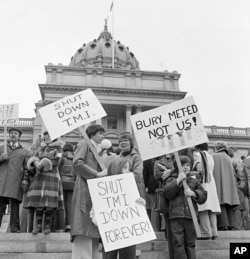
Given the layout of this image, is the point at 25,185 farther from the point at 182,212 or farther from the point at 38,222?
the point at 182,212

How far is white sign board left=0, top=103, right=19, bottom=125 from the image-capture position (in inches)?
261

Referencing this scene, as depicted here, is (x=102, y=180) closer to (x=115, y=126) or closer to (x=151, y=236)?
(x=151, y=236)

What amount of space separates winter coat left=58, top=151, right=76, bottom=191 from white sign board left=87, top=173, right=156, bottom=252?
2423 millimetres

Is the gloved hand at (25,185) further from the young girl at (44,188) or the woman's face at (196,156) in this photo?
the woman's face at (196,156)

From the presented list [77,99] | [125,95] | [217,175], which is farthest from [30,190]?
[125,95]

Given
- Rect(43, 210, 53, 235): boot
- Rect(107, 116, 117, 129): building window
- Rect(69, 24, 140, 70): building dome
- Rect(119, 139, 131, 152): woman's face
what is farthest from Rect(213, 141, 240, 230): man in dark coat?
Rect(69, 24, 140, 70): building dome

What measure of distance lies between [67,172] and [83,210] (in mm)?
2593

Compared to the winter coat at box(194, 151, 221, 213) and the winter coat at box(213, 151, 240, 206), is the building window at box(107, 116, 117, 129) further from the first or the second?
the winter coat at box(194, 151, 221, 213)

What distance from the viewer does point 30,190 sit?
523cm

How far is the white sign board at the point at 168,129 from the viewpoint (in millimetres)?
4512

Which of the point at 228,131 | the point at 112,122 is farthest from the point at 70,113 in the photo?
the point at 228,131

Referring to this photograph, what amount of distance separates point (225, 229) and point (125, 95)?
2994 cm

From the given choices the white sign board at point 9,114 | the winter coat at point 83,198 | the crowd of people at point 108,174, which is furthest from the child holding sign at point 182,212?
the white sign board at point 9,114

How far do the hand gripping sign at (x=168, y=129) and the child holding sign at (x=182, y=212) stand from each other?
1.37 ft
